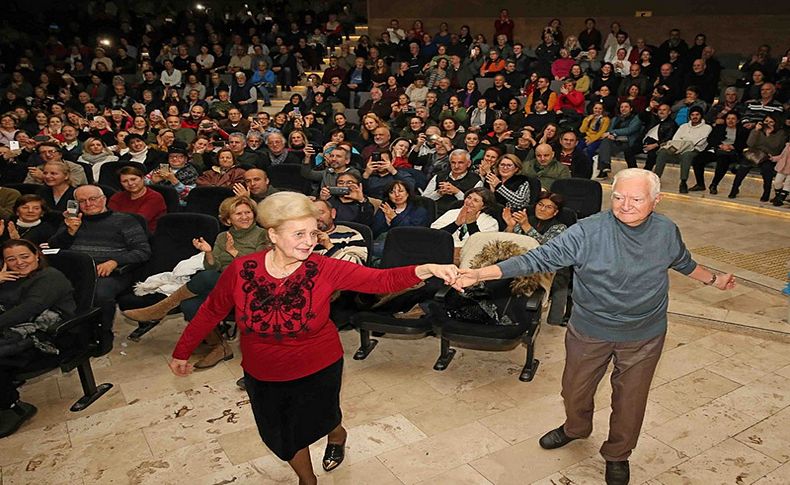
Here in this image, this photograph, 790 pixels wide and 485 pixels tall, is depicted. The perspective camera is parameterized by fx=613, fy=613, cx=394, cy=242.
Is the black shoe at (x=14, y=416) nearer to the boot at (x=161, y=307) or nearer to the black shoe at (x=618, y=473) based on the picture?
the boot at (x=161, y=307)

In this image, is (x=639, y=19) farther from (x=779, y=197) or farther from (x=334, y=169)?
(x=334, y=169)

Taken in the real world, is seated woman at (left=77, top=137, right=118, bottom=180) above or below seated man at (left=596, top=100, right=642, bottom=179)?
above

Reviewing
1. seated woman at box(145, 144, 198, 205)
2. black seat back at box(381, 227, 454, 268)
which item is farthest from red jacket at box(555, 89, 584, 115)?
black seat back at box(381, 227, 454, 268)

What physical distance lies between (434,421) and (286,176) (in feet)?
12.3

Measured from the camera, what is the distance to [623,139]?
8.13 metres

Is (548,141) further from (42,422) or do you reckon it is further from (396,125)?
(42,422)

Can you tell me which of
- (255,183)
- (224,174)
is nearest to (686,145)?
(255,183)

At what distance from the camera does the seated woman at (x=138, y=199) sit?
15.8 ft

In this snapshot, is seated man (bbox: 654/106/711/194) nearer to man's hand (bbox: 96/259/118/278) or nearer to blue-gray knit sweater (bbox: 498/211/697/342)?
blue-gray knit sweater (bbox: 498/211/697/342)

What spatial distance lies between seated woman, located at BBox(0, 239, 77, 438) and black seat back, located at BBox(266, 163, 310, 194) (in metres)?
3.03

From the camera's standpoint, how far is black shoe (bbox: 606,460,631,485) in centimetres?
272

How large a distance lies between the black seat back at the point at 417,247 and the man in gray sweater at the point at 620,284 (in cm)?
144

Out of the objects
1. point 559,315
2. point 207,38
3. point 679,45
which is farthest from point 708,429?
point 207,38

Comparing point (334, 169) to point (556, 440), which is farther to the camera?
point (334, 169)
